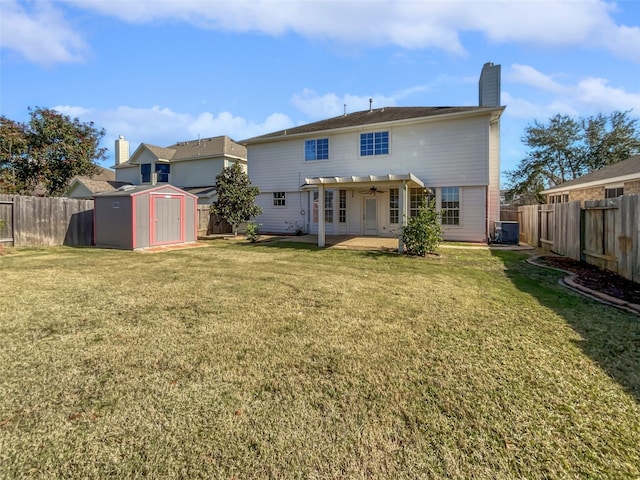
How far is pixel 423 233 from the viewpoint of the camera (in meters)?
9.77

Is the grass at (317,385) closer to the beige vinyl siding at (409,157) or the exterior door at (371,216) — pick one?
the beige vinyl siding at (409,157)

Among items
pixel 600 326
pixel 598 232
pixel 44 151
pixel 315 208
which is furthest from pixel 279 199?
pixel 44 151

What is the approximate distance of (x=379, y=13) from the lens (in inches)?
392

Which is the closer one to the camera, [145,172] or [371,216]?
[371,216]

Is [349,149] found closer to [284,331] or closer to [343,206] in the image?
[343,206]

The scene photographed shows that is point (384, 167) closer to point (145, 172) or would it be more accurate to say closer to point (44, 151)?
point (145, 172)

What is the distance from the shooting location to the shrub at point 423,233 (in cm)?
976

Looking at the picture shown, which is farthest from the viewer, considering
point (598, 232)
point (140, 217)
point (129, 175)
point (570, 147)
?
point (570, 147)

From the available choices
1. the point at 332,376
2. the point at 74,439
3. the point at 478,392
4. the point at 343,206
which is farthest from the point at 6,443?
the point at 343,206

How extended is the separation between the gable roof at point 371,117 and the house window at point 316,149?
557 millimetres

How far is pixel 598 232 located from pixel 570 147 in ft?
95.9

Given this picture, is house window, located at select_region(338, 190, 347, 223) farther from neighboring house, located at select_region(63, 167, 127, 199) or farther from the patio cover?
neighboring house, located at select_region(63, 167, 127, 199)

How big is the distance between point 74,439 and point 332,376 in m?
1.86

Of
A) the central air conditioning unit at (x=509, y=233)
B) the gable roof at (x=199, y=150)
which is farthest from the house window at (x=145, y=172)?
the central air conditioning unit at (x=509, y=233)
